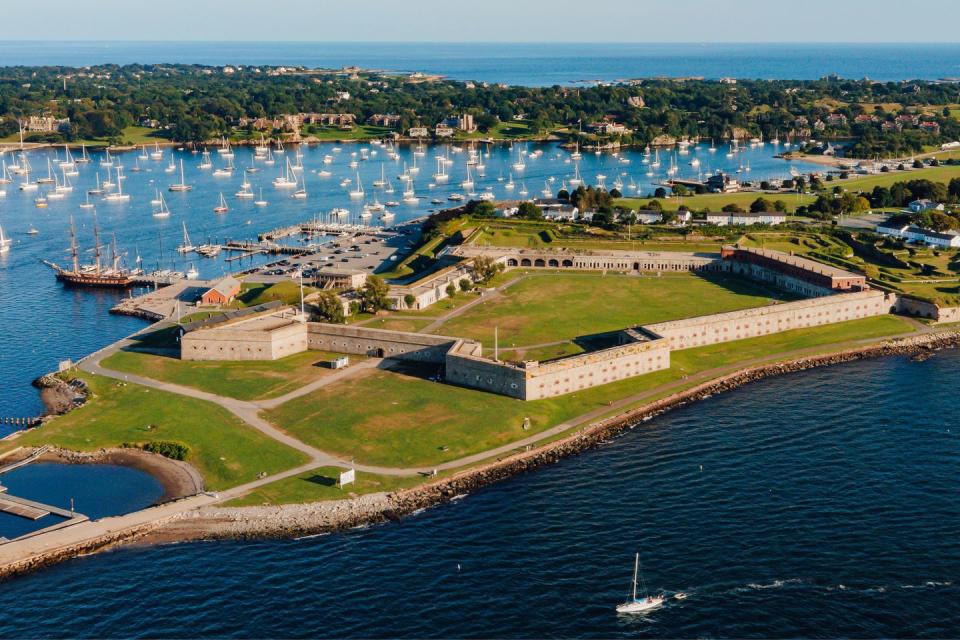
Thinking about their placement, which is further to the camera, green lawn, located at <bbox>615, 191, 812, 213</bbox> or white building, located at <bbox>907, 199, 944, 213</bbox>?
green lawn, located at <bbox>615, 191, 812, 213</bbox>


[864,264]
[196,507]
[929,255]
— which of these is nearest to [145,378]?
[196,507]

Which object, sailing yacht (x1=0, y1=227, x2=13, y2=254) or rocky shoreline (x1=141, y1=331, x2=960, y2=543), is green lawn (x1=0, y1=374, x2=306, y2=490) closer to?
rocky shoreline (x1=141, y1=331, x2=960, y2=543)

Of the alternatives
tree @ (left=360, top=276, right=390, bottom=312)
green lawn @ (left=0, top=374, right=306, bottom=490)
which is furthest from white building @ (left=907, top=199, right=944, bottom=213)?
green lawn @ (left=0, top=374, right=306, bottom=490)

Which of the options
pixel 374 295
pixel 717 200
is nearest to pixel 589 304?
pixel 374 295

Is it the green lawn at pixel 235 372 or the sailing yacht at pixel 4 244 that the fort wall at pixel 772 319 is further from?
the sailing yacht at pixel 4 244

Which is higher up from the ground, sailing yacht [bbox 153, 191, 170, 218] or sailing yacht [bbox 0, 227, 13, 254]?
sailing yacht [bbox 153, 191, 170, 218]

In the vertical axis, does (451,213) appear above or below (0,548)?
above

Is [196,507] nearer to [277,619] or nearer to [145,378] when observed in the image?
[277,619]

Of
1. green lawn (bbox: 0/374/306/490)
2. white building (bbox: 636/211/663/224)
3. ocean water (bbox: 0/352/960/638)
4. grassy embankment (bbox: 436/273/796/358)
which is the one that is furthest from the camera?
white building (bbox: 636/211/663/224)
